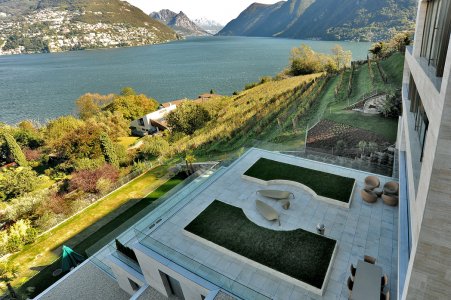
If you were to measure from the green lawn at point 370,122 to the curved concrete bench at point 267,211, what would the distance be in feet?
44.7

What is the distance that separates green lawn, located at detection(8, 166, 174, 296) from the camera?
19.8m

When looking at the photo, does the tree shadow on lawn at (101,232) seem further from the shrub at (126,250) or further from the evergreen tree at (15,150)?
the evergreen tree at (15,150)

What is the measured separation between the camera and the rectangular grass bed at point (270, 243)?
11078mm

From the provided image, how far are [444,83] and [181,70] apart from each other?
Result: 13073 cm

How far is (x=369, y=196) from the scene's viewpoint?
1441 cm

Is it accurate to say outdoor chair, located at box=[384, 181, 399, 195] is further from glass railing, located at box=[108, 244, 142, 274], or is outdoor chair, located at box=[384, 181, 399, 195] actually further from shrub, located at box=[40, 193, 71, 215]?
shrub, located at box=[40, 193, 71, 215]

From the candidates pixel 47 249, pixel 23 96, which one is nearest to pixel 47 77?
pixel 23 96

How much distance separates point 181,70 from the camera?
128 m

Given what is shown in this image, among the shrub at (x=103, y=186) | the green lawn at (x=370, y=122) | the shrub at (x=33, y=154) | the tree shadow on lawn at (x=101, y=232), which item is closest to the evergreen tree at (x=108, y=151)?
the shrub at (x=103, y=186)

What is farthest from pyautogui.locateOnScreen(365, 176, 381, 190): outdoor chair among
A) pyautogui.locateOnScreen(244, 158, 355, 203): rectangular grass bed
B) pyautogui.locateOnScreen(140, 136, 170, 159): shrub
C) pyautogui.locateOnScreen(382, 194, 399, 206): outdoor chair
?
pyautogui.locateOnScreen(140, 136, 170, 159): shrub

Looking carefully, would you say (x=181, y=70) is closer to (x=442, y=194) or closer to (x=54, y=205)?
(x=54, y=205)

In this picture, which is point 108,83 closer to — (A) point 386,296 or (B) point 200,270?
(B) point 200,270

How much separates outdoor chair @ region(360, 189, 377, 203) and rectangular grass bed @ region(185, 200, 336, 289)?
4059 mm

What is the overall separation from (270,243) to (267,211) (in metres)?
2.04
